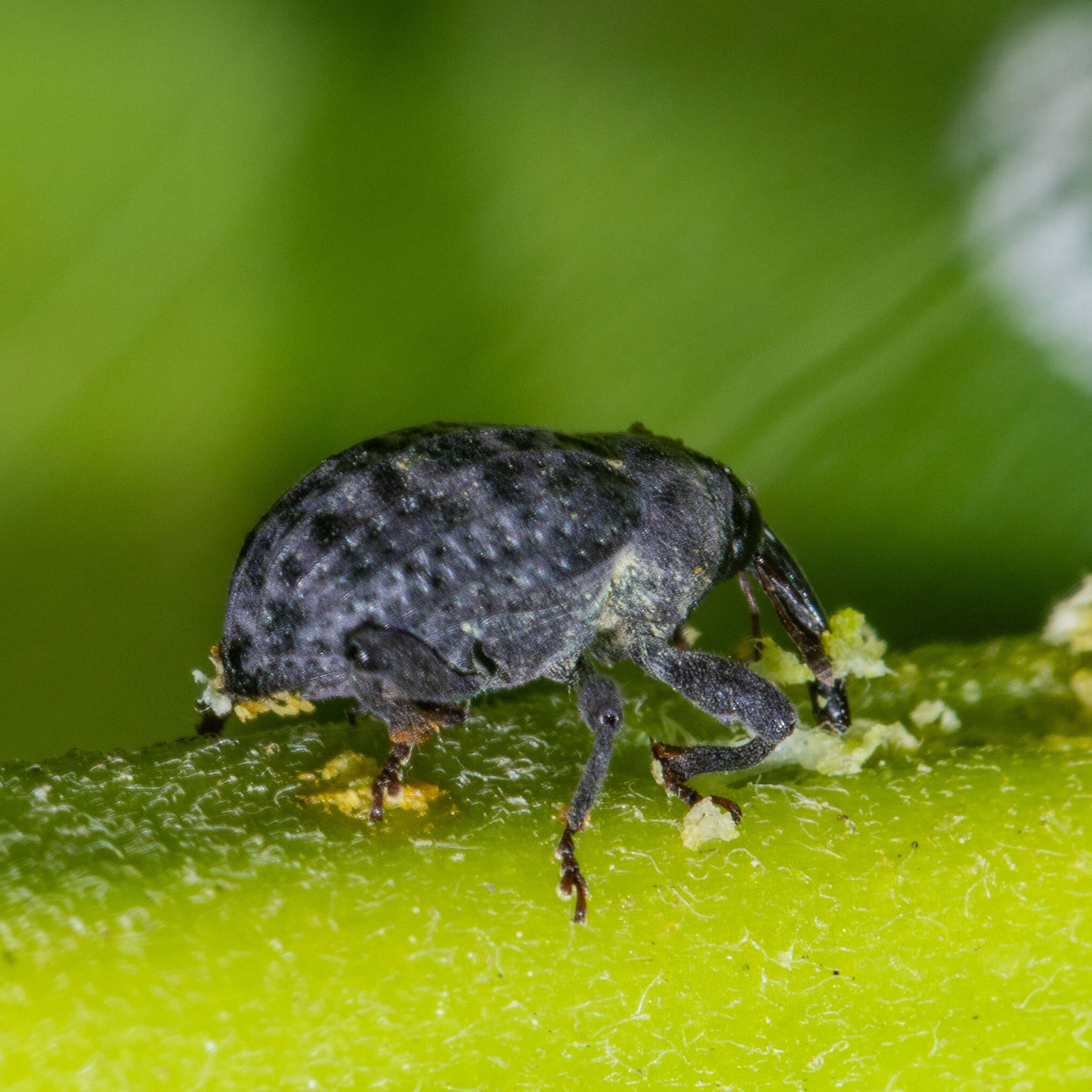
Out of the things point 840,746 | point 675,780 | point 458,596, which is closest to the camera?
point 675,780

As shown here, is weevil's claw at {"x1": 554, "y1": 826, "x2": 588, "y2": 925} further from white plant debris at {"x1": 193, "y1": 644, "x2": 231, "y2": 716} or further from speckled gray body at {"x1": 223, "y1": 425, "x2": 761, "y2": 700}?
white plant debris at {"x1": 193, "y1": 644, "x2": 231, "y2": 716}

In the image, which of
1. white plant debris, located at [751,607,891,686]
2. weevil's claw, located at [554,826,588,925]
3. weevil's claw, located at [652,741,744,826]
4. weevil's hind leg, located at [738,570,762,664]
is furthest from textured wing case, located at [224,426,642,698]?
weevil's hind leg, located at [738,570,762,664]

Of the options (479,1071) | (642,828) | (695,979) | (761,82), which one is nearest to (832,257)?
(761,82)

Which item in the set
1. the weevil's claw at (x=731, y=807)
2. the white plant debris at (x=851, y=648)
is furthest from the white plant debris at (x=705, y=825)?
the white plant debris at (x=851, y=648)

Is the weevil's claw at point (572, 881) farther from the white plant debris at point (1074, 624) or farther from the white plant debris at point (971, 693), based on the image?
the white plant debris at point (1074, 624)

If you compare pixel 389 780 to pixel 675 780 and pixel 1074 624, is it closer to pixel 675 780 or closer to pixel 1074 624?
pixel 675 780

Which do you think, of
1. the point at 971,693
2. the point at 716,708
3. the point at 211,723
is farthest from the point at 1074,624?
the point at 211,723
